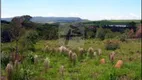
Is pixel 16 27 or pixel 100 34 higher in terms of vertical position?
pixel 16 27

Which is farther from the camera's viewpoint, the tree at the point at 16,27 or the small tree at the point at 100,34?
the small tree at the point at 100,34

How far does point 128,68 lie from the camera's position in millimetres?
10633

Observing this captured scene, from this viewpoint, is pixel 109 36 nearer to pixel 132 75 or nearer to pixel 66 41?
pixel 66 41

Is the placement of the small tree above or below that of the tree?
below

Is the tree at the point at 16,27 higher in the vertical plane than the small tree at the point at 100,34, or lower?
higher

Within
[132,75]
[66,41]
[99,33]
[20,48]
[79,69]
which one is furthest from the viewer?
[99,33]

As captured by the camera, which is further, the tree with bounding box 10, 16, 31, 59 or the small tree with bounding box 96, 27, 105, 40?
the small tree with bounding box 96, 27, 105, 40

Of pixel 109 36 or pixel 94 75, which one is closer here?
pixel 94 75

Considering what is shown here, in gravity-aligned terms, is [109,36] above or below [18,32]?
below

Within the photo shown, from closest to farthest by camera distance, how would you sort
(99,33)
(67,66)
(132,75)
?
(132,75) < (67,66) < (99,33)

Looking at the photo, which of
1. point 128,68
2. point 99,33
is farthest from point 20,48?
point 99,33

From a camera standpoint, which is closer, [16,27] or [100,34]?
[16,27]

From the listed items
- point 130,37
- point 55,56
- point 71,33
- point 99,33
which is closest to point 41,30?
point 99,33

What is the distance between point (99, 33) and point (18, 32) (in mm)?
25407
